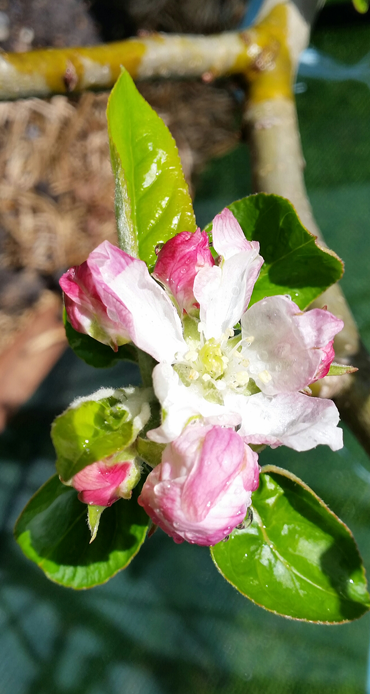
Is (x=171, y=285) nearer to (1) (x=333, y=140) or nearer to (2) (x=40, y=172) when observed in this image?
(1) (x=333, y=140)

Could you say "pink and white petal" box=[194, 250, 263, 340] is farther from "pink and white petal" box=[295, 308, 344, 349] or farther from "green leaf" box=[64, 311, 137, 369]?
"green leaf" box=[64, 311, 137, 369]

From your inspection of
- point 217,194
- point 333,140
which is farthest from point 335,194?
point 217,194

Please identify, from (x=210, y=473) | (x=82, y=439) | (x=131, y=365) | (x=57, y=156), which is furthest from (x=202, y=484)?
(x=57, y=156)

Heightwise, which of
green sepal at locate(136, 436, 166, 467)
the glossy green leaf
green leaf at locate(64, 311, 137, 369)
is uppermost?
the glossy green leaf

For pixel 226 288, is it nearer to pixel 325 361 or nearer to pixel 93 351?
pixel 325 361

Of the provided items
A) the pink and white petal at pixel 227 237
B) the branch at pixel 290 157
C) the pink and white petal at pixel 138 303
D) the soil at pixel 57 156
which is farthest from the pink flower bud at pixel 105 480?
the soil at pixel 57 156

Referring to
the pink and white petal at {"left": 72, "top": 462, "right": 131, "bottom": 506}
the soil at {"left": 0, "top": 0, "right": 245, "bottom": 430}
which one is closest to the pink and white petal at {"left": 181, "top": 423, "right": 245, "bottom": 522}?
the pink and white petal at {"left": 72, "top": 462, "right": 131, "bottom": 506}
